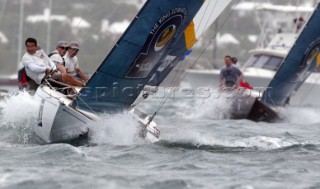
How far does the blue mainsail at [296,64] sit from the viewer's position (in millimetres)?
17250

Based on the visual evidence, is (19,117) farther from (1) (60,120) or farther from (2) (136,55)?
(2) (136,55)

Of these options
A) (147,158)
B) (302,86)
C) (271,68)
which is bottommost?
(147,158)

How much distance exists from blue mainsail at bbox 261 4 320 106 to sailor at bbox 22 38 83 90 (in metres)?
6.24

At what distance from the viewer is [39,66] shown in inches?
470

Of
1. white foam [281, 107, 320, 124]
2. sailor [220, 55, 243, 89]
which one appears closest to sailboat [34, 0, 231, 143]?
sailor [220, 55, 243, 89]

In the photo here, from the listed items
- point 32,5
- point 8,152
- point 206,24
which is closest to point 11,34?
point 32,5

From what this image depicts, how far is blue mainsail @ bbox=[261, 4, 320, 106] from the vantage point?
56.6ft

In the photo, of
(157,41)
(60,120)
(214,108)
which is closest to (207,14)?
(157,41)

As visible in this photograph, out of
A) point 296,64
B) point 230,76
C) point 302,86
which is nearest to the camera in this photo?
point 296,64

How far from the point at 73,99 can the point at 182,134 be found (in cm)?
170

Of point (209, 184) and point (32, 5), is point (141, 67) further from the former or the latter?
point (32, 5)

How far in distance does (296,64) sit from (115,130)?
23.5 feet

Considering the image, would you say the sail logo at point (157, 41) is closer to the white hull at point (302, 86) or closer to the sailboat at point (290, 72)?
the sailboat at point (290, 72)

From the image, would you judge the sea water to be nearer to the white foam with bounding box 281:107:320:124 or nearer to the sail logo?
the sail logo
